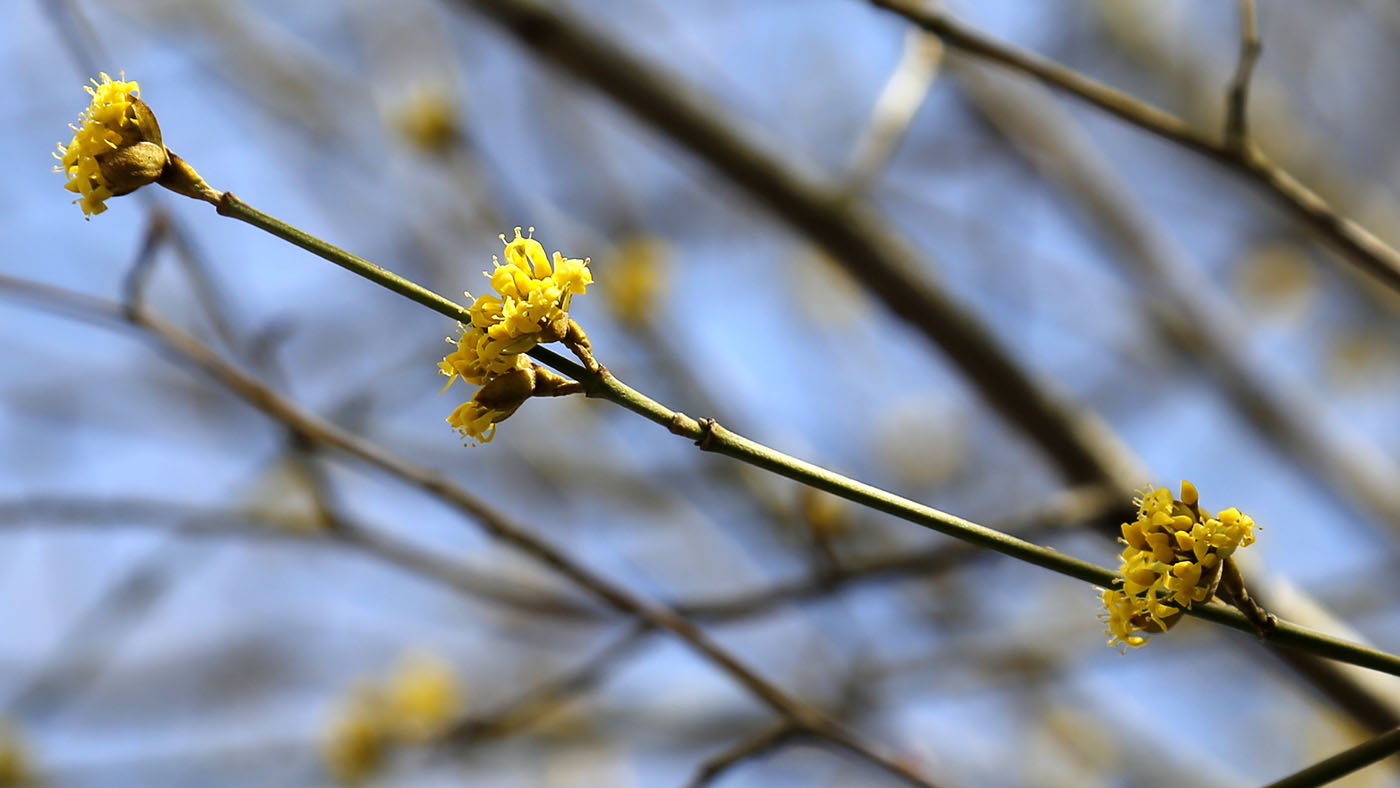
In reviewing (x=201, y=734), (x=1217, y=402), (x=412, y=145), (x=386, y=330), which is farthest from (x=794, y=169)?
(x=201, y=734)

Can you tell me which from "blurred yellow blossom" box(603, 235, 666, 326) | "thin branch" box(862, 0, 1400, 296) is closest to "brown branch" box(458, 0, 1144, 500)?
"thin branch" box(862, 0, 1400, 296)

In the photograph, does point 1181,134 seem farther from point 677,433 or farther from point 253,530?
point 253,530

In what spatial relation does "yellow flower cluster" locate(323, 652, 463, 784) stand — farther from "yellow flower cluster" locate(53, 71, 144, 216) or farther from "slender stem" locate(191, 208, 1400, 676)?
"slender stem" locate(191, 208, 1400, 676)

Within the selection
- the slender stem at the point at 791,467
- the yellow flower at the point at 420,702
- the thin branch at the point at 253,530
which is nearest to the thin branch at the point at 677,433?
the slender stem at the point at 791,467

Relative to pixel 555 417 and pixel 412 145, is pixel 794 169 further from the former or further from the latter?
pixel 555 417

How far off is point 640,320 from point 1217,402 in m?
2.09

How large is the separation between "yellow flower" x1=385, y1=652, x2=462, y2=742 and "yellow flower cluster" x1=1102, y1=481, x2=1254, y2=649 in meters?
3.10

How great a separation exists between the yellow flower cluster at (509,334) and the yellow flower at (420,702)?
9.63 ft

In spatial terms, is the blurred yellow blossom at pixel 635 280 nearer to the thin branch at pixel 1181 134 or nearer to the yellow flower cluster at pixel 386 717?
the yellow flower cluster at pixel 386 717

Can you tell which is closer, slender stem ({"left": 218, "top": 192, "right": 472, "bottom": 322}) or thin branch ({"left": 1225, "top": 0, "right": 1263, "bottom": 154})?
slender stem ({"left": 218, "top": 192, "right": 472, "bottom": 322})

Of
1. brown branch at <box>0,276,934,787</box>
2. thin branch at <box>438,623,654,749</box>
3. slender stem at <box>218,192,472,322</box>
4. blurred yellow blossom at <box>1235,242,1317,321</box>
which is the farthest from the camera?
blurred yellow blossom at <box>1235,242,1317,321</box>

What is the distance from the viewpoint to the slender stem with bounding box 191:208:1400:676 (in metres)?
1.02

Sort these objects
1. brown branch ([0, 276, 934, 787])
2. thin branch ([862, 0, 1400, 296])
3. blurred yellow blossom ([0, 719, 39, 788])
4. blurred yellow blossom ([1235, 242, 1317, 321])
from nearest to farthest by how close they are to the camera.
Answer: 1. thin branch ([862, 0, 1400, 296])
2. brown branch ([0, 276, 934, 787])
3. blurred yellow blossom ([0, 719, 39, 788])
4. blurred yellow blossom ([1235, 242, 1317, 321])

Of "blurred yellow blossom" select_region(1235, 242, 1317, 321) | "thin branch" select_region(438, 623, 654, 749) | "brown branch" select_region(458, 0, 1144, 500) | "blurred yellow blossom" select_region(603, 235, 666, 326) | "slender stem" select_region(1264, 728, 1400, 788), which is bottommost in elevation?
"slender stem" select_region(1264, 728, 1400, 788)
